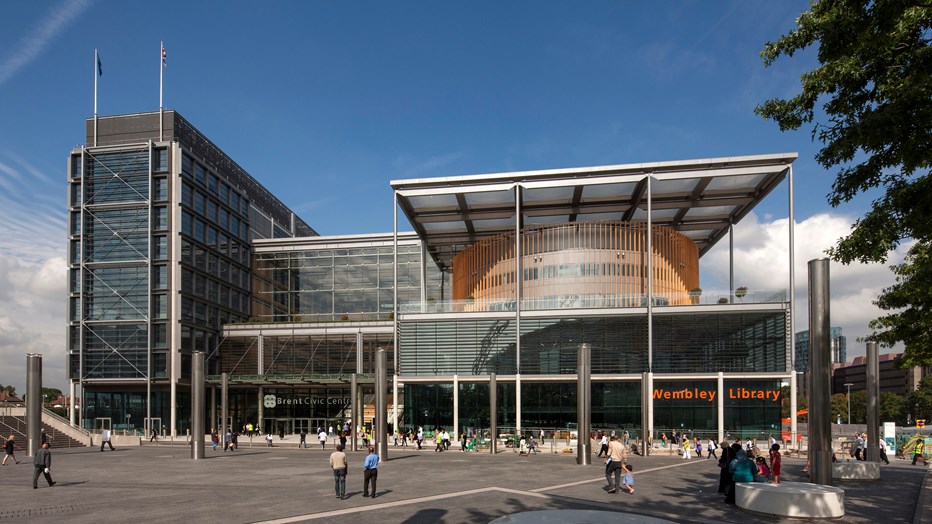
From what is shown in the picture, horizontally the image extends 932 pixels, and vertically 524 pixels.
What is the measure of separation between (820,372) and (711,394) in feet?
113

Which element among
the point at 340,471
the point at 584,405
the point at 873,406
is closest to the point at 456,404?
the point at 584,405

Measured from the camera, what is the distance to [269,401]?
220ft

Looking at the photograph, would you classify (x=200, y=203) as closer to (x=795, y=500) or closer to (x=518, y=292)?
(x=518, y=292)

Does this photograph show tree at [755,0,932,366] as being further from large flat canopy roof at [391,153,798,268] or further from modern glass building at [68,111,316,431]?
modern glass building at [68,111,316,431]

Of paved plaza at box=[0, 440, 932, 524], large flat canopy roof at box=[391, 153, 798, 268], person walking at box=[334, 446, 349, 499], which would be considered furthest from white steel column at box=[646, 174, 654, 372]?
person walking at box=[334, 446, 349, 499]

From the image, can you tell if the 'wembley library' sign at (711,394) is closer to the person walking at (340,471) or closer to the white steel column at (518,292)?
the white steel column at (518,292)

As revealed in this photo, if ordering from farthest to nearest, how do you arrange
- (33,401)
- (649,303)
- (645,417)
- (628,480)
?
(649,303) < (645,417) < (33,401) < (628,480)

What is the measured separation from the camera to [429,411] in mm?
51938

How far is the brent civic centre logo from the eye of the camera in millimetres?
67000

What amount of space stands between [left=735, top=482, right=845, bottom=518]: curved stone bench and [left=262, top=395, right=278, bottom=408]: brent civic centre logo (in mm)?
57676

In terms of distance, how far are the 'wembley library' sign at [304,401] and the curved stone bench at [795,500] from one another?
5498cm

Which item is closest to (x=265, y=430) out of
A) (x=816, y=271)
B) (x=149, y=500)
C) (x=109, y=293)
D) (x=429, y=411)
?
(x=109, y=293)

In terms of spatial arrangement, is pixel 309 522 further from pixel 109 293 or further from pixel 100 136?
pixel 100 136

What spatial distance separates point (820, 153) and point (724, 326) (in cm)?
3877
